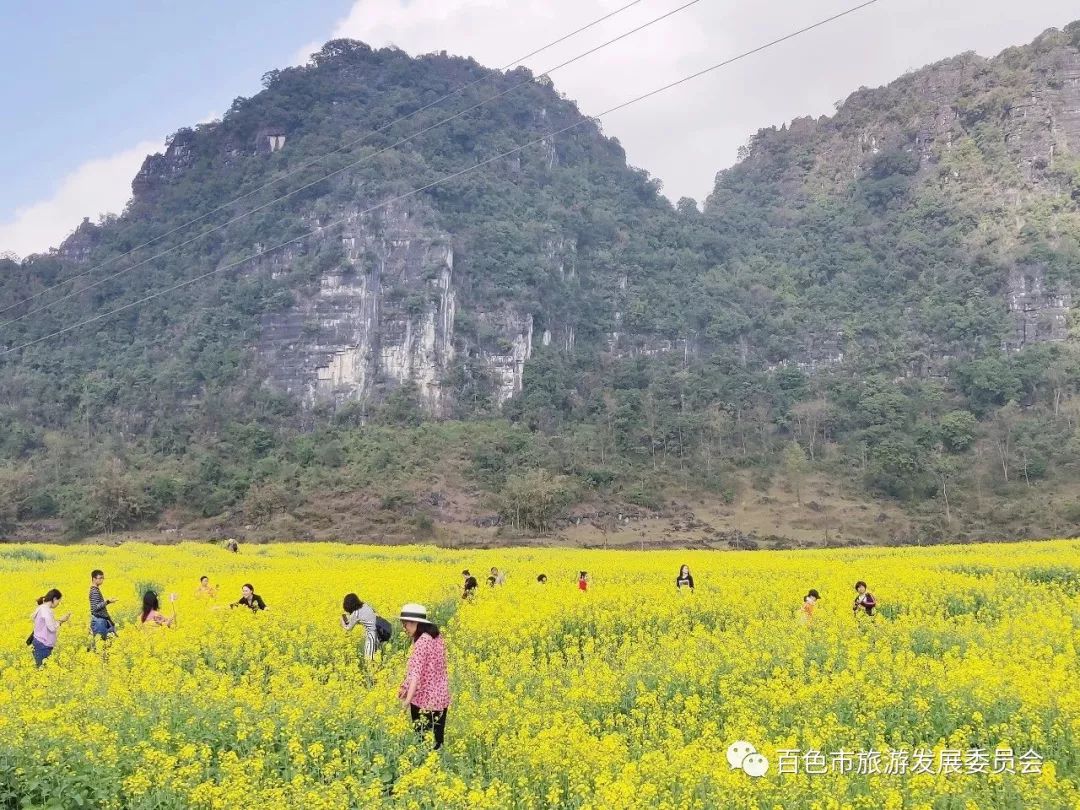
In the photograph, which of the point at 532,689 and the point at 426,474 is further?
the point at 426,474

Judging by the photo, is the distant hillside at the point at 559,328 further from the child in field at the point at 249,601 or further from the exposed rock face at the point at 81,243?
→ the child in field at the point at 249,601

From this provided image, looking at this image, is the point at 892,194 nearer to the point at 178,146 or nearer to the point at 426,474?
the point at 426,474

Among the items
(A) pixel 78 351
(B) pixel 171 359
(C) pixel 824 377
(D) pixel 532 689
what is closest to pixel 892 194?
(C) pixel 824 377

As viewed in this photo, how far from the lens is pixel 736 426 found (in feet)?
223

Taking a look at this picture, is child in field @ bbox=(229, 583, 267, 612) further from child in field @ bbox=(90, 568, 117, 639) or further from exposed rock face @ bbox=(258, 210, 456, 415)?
exposed rock face @ bbox=(258, 210, 456, 415)

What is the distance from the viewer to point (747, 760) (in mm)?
6141

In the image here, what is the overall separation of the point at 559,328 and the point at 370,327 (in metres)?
19.6

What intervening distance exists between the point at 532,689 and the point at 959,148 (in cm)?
10861

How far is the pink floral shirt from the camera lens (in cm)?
676

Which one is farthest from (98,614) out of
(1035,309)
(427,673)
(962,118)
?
(962,118)

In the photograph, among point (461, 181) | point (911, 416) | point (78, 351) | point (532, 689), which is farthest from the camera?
point (461, 181)

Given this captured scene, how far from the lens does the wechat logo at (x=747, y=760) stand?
235 inches

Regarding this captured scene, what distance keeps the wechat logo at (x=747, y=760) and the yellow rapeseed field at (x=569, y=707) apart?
71 mm

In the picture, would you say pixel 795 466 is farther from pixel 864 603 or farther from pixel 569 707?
pixel 569 707
